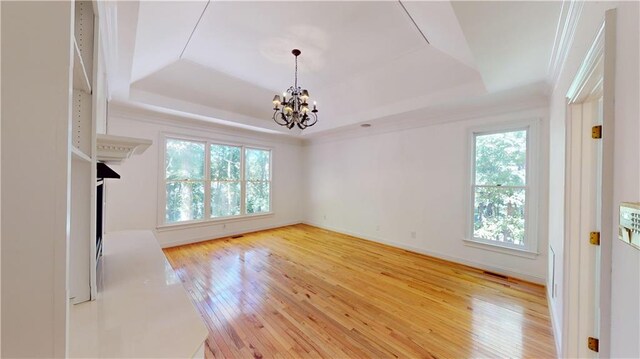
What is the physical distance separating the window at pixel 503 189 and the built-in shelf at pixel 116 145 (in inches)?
167

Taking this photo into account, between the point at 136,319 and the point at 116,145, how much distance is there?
3.19ft

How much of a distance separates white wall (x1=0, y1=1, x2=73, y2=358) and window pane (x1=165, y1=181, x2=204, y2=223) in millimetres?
4867

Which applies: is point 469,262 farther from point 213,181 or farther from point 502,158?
point 213,181

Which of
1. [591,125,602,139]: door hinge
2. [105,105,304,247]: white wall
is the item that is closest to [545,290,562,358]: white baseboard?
[591,125,602,139]: door hinge

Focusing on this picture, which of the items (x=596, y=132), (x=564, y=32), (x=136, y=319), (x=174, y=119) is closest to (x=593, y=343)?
(x=596, y=132)

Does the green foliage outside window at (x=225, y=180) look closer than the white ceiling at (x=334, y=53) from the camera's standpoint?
No

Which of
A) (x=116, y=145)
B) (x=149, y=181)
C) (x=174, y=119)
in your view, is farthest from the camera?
(x=174, y=119)

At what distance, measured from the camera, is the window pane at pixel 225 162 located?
5.24 meters

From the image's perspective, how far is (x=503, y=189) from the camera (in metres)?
3.45

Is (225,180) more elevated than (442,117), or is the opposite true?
(442,117)

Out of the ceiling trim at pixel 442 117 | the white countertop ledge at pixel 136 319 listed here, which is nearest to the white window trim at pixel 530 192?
the ceiling trim at pixel 442 117

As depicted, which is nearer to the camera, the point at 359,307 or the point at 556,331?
the point at 556,331

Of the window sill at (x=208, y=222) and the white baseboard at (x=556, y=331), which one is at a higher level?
the window sill at (x=208, y=222)

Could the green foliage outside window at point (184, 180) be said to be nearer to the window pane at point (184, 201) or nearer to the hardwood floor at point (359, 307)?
the window pane at point (184, 201)
